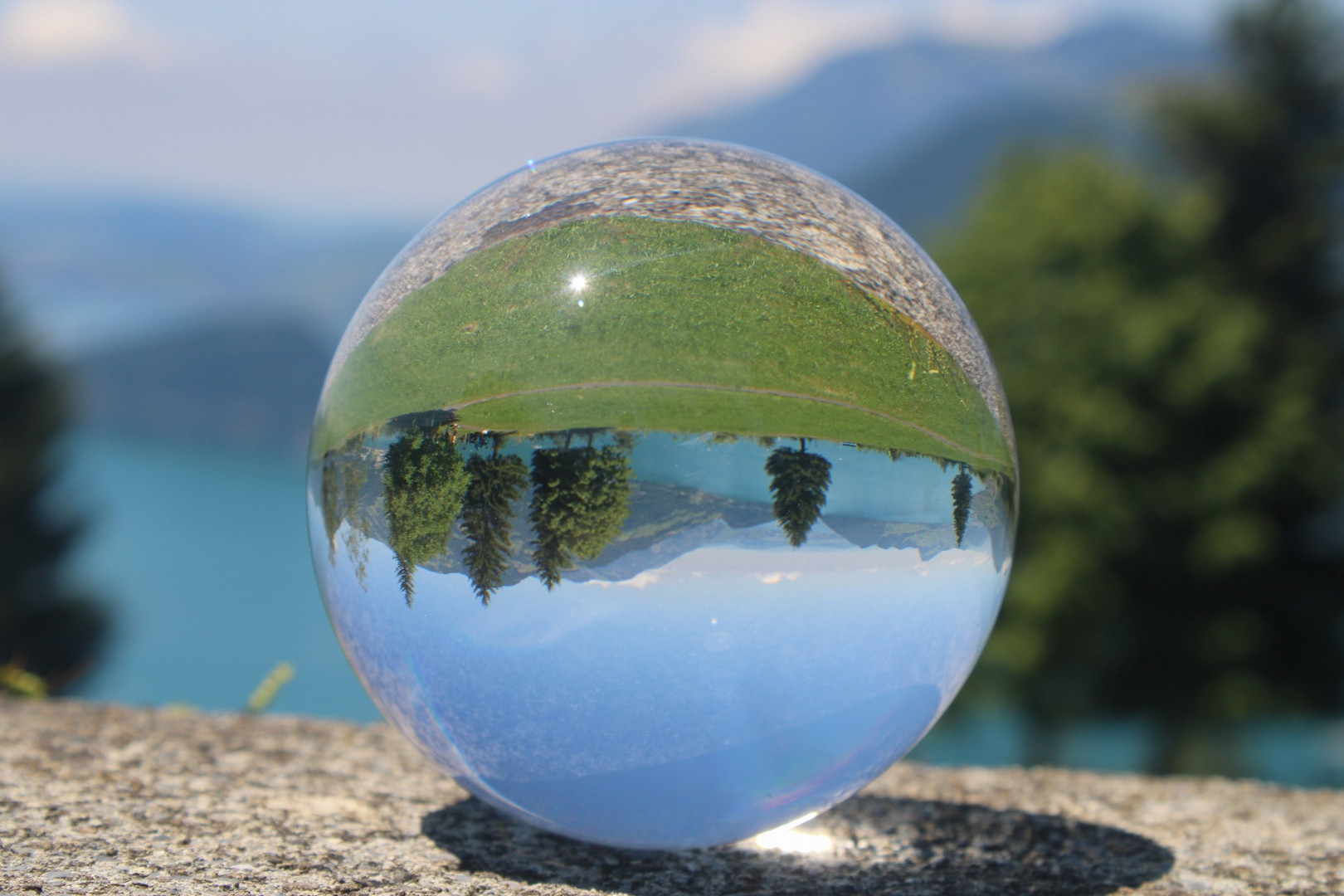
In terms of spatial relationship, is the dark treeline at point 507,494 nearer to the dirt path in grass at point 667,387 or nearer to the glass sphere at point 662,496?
the glass sphere at point 662,496

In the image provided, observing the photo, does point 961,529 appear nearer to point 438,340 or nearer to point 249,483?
point 438,340

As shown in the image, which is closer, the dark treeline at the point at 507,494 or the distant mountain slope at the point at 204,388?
the dark treeline at the point at 507,494

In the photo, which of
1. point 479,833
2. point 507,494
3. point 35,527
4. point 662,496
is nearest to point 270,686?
point 479,833

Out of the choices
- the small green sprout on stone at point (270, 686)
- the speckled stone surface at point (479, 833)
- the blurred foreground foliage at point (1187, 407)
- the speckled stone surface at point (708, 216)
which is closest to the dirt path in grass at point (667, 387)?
the speckled stone surface at point (708, 216)

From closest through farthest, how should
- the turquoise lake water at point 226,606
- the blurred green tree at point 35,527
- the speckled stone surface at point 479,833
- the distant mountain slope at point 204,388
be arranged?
the speckled stone surface at point 479,833, the turquoise lake water at point 226,606, the blurred green tree at point 35,527, the distant mountain slope at point 204,388

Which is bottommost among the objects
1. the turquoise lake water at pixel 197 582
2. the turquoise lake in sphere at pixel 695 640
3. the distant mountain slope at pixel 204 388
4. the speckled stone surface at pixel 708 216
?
the turquoise lake water at pixel 197 582
